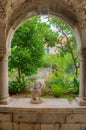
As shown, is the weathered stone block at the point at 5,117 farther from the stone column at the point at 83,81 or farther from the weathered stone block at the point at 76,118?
the stone column at the point at 83,81

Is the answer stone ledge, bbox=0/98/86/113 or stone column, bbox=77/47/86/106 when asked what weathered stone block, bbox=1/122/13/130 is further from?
stone column, bbox=77/47/86/106

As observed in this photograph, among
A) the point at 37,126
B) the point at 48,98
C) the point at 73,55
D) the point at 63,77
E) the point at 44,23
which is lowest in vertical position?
the point at 37,126

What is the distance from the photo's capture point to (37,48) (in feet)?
19.1

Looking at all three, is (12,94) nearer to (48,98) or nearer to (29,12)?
(48,98)

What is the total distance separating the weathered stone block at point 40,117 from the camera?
3896mm

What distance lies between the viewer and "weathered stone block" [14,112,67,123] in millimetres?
3896

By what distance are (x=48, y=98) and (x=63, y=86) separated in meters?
0.69

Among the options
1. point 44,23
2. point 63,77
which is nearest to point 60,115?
point 63,77

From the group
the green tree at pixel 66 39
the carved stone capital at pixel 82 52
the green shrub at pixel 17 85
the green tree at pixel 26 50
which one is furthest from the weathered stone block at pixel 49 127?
the green tree at pixel 66 39

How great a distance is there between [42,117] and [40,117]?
0.13 ft

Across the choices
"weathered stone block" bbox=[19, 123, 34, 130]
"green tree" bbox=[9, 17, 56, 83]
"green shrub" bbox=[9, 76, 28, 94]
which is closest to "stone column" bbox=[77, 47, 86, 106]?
"weathered stone block" bbox=[19, 123, 34, 130]

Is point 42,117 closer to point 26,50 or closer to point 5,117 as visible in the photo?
point 5,117

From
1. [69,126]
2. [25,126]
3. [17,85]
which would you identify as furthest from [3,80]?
[69,126]

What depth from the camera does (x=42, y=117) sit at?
12.8 ft
